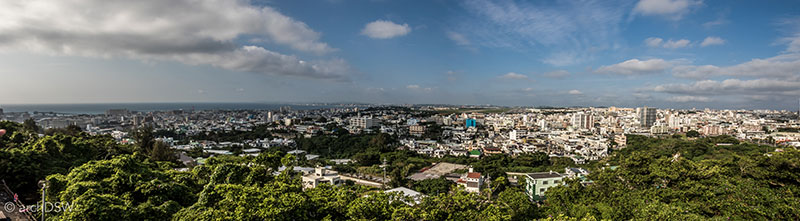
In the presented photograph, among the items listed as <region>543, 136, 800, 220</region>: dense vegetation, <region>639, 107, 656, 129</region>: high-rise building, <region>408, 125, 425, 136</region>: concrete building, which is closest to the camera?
<region>543, 136, 800, 220</region>: dense vegetation

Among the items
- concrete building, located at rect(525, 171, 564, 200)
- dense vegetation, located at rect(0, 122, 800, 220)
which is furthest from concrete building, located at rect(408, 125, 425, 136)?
dense vegetation, located at rect(0, 122, 800, 220)

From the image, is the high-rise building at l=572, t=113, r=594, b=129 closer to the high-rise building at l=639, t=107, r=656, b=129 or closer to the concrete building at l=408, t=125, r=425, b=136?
the high-rise building at l=639, t=107, r=656, b=129

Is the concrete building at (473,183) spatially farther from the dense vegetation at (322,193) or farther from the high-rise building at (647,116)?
the high-rise building at (647,116)

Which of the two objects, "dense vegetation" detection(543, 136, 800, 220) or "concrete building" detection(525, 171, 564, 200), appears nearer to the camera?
"dense vegetation" detection(543, 136, 800, 220)

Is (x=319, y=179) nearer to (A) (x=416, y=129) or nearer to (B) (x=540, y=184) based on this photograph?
(B) (x=540, y=184)

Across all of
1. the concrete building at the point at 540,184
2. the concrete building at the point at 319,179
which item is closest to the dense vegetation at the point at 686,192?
the concrete building at the point at 540,184

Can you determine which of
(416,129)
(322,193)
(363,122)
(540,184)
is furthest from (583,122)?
(322,193)
